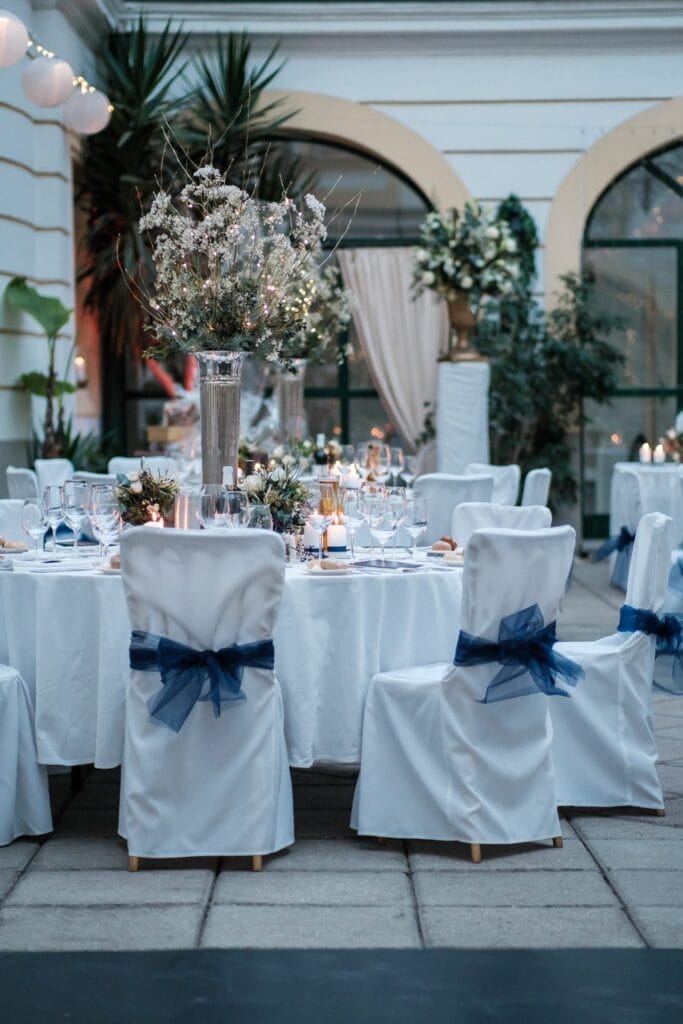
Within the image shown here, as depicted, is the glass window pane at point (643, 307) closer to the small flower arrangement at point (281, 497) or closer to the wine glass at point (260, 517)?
the small flower arrangement at point (281, 497)

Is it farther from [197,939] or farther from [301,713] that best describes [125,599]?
[197,939]

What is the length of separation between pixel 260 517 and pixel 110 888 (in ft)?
3.96

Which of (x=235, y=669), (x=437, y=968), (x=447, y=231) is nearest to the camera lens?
(x=437, y=968)

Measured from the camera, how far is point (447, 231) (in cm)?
985

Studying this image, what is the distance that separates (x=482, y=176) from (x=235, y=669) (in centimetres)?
834

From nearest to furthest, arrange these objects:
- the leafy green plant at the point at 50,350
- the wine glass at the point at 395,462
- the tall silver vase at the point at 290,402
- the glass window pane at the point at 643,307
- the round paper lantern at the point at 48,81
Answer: the round paper lantern at the point at 48,81 < the wine glass at the point at 395,462 < the leafy green plant at the point at 50,350 < the tall silver vase at the point at 290,402 < the glass window pane at the point at 643,307

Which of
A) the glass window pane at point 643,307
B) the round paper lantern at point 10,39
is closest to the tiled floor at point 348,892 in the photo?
the round paper lantern at point 10,39

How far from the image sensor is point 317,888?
381cm

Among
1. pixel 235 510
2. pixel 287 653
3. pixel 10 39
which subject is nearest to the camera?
pixel 287 653

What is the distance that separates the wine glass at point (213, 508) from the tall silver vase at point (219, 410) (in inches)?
17.9

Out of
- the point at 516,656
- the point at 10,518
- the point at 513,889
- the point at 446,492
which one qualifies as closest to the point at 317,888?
the point at 513,889

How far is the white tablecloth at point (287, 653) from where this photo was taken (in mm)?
4180

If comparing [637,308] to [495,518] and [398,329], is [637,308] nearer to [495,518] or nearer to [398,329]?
[398,329]

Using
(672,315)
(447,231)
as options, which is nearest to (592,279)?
(672,315)
